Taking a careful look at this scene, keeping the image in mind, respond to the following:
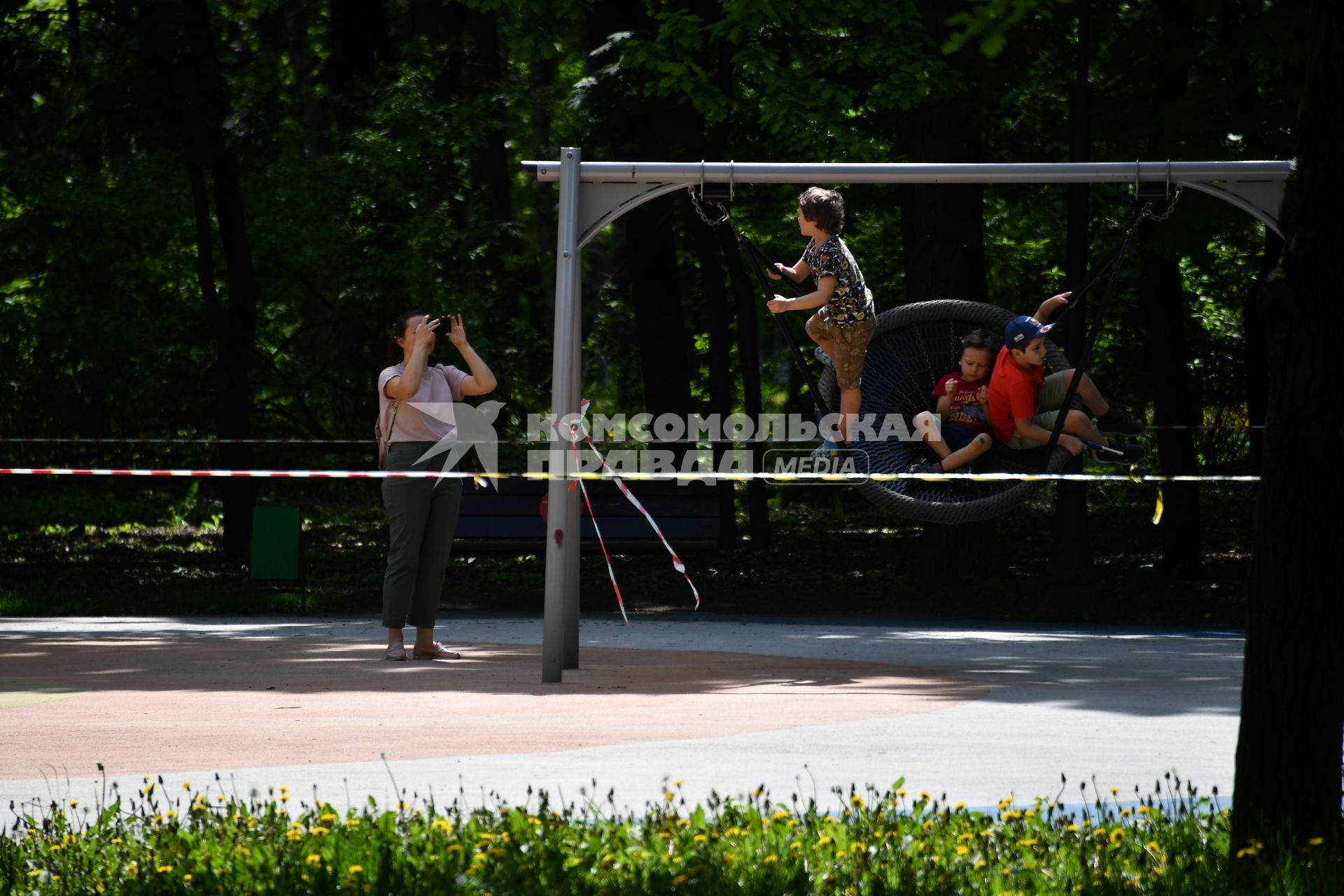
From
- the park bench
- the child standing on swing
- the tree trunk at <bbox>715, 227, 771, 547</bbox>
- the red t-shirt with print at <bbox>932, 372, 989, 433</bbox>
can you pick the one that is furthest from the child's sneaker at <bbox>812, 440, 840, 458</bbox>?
the tree trunk at <bbox>715, 227, 771, 547</bbox>

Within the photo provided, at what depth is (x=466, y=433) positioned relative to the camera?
19.0m

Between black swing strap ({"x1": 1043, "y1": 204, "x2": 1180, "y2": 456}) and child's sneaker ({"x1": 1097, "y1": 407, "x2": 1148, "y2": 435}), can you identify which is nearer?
black swing strap ({"x1": 1043, "y1": 204, "x2": 1180, "y2": 456})

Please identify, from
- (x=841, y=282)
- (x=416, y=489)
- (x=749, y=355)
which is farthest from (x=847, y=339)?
(x=749, y=355)

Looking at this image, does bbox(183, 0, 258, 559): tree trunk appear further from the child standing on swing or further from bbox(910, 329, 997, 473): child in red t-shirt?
bbox(910, 329, 997, 473): child in red t-shirt

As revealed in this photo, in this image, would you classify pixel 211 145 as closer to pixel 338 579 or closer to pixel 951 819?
pixel 338 579

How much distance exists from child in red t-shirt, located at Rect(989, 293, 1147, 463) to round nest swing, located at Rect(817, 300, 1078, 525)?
0.12 meters

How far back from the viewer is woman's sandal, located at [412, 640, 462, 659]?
35.5ft

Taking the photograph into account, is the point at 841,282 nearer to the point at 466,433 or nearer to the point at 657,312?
the point at 657,312

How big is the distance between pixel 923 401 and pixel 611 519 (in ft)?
17.3

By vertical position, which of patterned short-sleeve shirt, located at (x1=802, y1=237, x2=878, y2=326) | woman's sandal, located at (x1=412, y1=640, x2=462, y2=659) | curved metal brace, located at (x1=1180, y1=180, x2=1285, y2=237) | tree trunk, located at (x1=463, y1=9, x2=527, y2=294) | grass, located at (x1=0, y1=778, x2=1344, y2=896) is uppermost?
tree trunk, located at (x1=463, y1=9, x2=527, y2=294)

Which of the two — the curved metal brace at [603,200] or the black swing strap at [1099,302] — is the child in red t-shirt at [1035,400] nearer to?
A: the black swing strap at [1099,302]

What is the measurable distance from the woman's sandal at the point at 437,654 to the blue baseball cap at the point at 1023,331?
414 centimetres

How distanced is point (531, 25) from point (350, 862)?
580 inches

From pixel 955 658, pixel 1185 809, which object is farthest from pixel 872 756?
pixel 955 658
